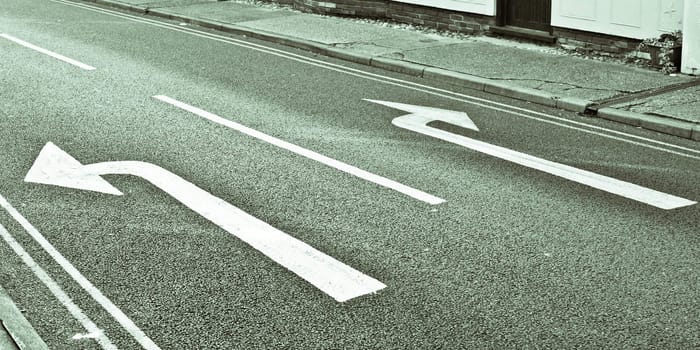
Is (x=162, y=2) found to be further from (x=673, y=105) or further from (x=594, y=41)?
(x=673, y=105)

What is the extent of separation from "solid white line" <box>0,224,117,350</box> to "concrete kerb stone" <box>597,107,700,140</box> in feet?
21.7

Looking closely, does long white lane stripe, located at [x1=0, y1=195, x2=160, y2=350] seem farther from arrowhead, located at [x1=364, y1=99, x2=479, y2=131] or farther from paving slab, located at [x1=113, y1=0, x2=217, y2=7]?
paving slab, located at [x1=113, y1=0, x2=217, y2=7]

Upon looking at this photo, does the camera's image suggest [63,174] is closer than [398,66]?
Yes

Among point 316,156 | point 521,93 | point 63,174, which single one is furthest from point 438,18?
point 63,174

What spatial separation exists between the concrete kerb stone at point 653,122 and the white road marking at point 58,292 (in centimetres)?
662

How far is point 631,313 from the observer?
227 inches

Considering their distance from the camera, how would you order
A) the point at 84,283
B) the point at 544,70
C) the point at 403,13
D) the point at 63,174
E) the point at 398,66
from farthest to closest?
the point at 403,13 → the point at 398,66 → the point at 544,70 → the point at 63,174 → the point at 84,283

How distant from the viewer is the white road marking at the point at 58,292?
561cm

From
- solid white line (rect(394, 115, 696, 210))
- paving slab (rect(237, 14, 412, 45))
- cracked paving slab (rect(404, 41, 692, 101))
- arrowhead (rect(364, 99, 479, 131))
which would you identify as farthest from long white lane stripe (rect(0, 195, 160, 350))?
paving slab (rect(237, 14, 412, 45))

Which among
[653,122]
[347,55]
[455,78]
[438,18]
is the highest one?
[438,18]

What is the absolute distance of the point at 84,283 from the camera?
6.41 m

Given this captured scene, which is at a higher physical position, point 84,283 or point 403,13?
point 403,13

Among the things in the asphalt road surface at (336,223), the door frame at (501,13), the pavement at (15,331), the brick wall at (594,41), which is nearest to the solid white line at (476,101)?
the asphalt road surface at (336,223)

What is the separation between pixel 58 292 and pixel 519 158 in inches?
183
